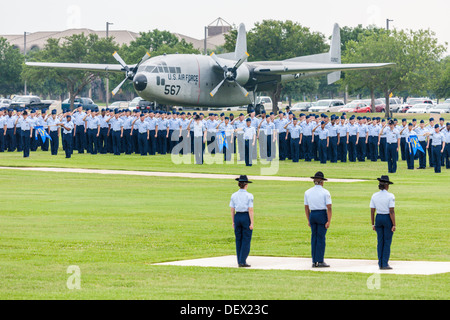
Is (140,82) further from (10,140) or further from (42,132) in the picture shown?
(42,132)

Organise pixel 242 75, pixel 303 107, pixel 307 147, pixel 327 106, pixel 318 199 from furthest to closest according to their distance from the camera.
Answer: pixel 303 107, pixel 327 106, pixel 242 75, pixel 307 147, pixel 318 199

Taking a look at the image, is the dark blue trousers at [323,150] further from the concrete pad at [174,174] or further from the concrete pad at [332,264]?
the concrete pad at [332,264]

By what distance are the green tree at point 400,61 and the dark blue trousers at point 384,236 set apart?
2304 inches

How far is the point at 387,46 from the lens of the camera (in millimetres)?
76188

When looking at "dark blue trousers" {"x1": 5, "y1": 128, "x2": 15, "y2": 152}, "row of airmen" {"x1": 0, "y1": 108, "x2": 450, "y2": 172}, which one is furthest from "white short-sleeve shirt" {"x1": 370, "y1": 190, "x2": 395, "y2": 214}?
"dark blue trousers" {"x1": 5, "y1": 128, "x2": 15, "y2": 152}

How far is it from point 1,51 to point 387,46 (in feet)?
139

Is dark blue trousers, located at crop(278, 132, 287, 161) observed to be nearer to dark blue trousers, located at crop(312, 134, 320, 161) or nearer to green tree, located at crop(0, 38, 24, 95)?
dark blue trousers, located at crop(312, 134, 320, 161)

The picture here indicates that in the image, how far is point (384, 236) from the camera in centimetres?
1452

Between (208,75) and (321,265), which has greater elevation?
(208,75)

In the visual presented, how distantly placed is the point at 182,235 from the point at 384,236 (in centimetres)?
512

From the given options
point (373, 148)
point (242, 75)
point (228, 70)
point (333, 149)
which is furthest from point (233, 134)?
point (242, 75)

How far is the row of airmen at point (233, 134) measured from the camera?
36.4 meters

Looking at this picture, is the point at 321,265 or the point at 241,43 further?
the point at 241,43

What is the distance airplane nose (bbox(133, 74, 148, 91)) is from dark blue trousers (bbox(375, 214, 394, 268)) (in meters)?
33.7
